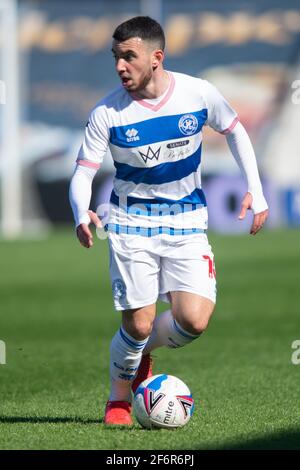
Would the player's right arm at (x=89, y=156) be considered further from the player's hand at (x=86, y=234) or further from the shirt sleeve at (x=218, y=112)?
the shirt sleeve at (x=218, y=112)

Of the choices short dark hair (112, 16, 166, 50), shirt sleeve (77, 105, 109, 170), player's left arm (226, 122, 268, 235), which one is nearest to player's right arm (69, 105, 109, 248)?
shirt sleeve (77, 105, 109, 170)

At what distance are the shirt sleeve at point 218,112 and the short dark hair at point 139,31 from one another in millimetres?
386

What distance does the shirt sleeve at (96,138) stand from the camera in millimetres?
6281

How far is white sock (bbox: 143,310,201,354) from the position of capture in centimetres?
645

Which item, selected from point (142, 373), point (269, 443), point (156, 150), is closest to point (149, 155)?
point (156, 150)

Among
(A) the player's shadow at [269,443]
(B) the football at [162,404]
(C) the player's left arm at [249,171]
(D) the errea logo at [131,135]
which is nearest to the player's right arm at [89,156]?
(D) the errea logo at [131,135]

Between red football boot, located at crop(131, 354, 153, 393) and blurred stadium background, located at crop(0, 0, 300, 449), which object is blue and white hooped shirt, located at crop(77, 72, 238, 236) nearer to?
red football boot, located at crop(131, 354, 153, 393)

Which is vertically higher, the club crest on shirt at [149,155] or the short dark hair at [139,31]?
the short dark hair at [139,31]

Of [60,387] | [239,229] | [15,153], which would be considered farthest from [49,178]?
[60,387]

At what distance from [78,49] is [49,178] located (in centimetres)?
374

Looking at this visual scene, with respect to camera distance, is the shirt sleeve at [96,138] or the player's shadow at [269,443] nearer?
the player's shadow at [269,443]

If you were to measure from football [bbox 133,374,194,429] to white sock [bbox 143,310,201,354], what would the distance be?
0.27m

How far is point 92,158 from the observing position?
248 inches

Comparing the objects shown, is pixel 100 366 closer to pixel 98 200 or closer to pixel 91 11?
pixel 98 200
